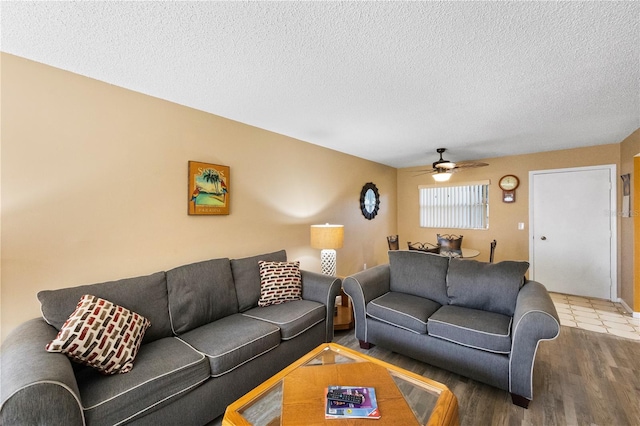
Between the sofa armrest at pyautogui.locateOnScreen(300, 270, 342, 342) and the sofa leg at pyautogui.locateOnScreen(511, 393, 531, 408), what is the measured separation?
4.96 feet

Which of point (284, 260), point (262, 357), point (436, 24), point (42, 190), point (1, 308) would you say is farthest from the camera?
point (284, 260)

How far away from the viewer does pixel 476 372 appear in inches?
82.4

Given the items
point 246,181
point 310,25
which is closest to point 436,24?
point 310,25

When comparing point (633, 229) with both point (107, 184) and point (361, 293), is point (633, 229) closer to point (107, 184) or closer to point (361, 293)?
point (361, 293)

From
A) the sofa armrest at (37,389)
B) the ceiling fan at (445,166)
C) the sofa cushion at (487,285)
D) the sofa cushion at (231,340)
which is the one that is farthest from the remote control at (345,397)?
the ceiling fan at (445,166)

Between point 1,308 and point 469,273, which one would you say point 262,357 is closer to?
point 1,308

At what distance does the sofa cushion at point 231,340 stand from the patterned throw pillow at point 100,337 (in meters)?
0.39

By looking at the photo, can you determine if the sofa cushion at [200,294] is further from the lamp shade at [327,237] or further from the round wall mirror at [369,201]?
the round wall mirror at [369,201]

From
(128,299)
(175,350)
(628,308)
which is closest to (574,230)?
(628,308)

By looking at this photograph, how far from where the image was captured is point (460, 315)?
234 cm

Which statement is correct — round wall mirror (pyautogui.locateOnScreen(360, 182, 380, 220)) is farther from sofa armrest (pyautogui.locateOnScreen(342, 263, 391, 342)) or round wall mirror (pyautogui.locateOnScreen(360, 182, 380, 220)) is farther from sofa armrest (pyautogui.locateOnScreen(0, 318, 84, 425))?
sofa armrest (pyautogui.locateOnScreen(0, 318, 84, 425))

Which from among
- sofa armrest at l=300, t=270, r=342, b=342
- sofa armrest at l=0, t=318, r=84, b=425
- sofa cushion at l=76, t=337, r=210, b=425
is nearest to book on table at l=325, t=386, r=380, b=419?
sofa cushion at l=76, t=337, r=210, b=425

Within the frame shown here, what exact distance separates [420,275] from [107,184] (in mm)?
2980

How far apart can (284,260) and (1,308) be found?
2.10m
